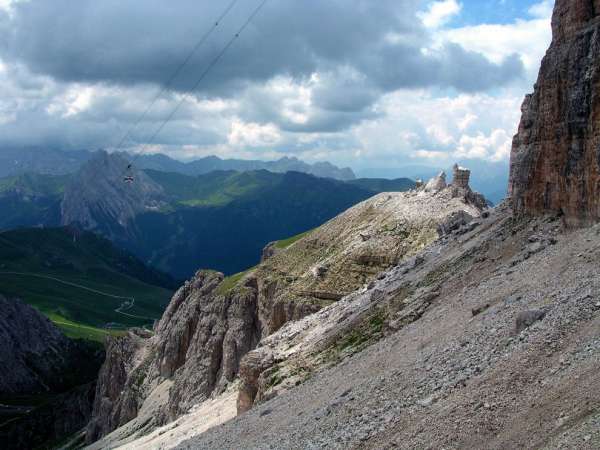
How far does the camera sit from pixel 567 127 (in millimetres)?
37594

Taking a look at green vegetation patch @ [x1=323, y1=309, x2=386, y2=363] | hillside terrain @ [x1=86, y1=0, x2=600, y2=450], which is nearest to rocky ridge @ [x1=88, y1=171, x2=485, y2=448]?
hillside terrain @ [x1=86, y1=0, x2=600, y2=450]

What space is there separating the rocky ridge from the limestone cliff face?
37.2 feet

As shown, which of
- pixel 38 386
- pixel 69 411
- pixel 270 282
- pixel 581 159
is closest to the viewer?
pixel 581 159

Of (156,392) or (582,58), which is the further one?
(156,392)

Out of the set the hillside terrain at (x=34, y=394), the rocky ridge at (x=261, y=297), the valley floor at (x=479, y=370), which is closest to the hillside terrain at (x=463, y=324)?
the valley floor at (x=479, y=370)

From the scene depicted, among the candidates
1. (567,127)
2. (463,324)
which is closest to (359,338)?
(463,324)

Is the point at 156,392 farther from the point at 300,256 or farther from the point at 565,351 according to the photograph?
the point at 565,351

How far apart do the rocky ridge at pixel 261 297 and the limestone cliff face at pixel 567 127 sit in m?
11.4

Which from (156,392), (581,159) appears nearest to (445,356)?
(581,159)

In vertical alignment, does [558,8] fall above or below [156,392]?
above

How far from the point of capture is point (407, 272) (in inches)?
1998

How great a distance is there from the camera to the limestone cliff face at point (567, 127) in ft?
116

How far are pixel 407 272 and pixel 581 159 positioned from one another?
1799cm

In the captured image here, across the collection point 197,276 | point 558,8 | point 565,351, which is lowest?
point 197,276
